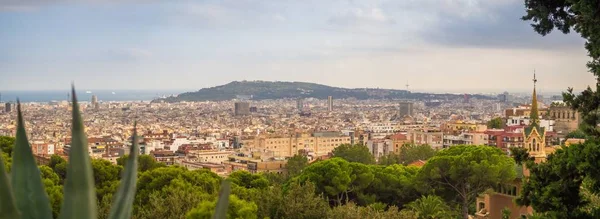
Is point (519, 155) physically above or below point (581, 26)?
below

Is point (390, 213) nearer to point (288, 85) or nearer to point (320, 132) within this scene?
point (320, 132)

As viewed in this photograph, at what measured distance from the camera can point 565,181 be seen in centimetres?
566

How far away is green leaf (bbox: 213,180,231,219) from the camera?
1.55 meters

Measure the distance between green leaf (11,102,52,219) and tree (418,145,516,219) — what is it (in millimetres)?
16575

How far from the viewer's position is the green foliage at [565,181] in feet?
17.3

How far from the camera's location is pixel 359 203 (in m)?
18.5

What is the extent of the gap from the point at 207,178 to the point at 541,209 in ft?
30.8

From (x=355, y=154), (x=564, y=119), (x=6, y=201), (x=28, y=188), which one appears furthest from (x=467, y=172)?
(x=564, y=119)

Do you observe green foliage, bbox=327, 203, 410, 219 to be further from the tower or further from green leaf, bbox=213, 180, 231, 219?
the tower

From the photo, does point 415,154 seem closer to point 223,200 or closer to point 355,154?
point 355,154

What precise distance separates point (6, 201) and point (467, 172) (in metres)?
17.6

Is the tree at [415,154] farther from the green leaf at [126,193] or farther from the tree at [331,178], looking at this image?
the green leaf at [126,193]

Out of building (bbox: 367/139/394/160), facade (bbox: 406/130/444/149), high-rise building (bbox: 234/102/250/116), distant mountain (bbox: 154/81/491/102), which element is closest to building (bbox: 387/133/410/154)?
building (bbox: 367/139/394/160)

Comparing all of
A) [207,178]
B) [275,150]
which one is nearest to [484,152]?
[207,178]
